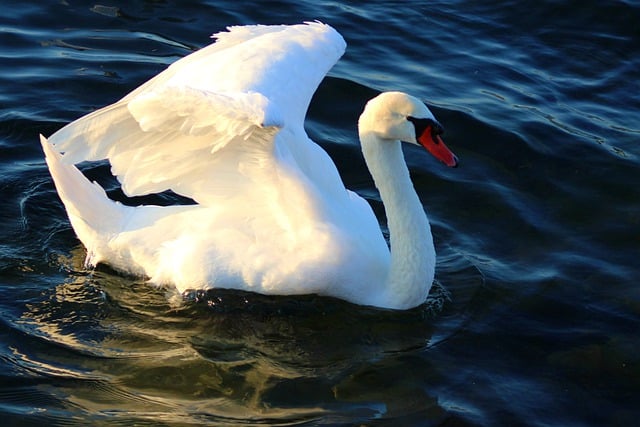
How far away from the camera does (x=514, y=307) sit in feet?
26.9

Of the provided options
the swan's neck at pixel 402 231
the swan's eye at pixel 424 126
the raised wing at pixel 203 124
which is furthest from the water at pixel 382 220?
the swan's eye at pixel 424 126

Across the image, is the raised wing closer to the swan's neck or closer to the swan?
the swan

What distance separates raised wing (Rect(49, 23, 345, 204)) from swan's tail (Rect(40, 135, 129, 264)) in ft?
1.29

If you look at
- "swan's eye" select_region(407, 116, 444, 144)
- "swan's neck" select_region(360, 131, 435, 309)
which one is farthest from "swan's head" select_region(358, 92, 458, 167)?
"swan's neck" select_region(360, 131, 435, 309)

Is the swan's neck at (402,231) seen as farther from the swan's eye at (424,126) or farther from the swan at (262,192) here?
the swan's eye at (424,126)

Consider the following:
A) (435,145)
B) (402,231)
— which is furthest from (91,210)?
(435,145)

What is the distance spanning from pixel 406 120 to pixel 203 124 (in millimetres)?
1304

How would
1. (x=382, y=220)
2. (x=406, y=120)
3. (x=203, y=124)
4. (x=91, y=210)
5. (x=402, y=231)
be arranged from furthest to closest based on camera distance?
(x=382, y=220) → (x=91, y=210) → (x=402, y=231) → (x=406, y=120) → (x=203, y=124)

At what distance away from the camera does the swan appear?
24.7 feet

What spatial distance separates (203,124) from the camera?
702 cm

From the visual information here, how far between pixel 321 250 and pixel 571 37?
650 cm

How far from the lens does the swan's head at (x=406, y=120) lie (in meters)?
7.45

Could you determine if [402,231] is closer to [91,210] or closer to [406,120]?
[406,120]

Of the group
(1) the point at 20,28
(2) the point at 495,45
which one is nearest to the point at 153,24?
(1) the point at 20,28
